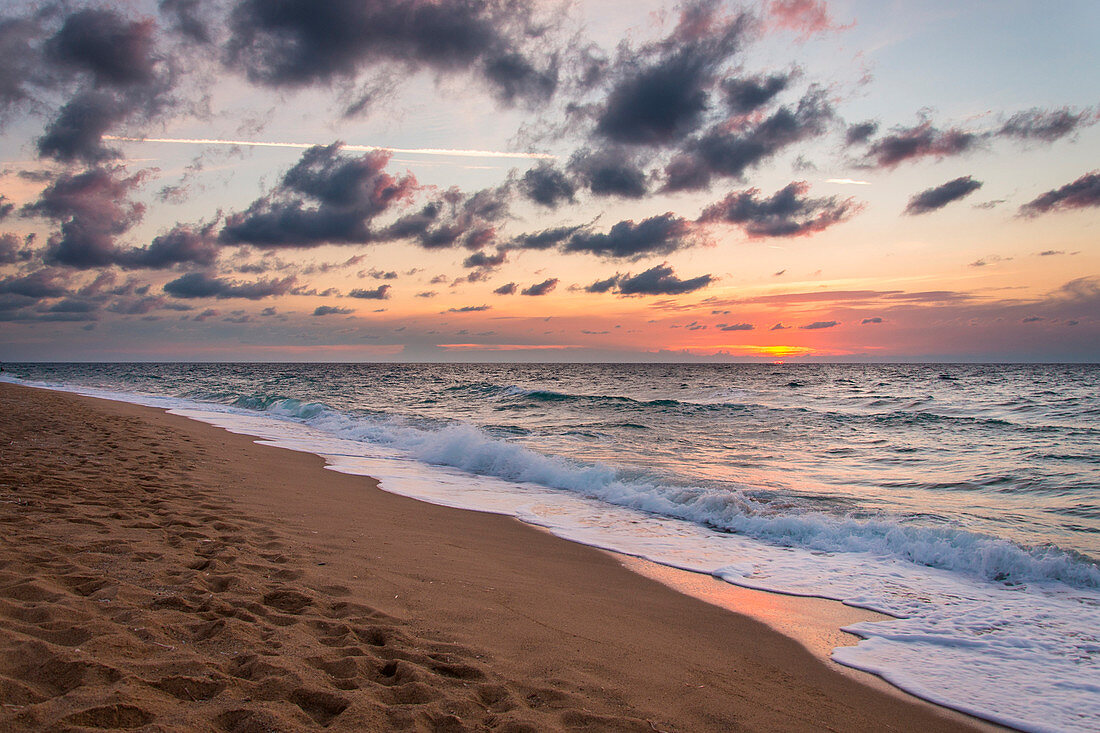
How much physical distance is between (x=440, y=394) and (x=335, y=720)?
33.7 metres

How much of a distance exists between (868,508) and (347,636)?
830cm

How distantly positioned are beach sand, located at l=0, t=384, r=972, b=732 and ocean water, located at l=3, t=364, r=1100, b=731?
40.2 inches

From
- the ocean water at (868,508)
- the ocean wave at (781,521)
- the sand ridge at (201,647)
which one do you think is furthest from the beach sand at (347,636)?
the ocean wave at (781,521)

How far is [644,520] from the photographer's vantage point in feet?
27.8

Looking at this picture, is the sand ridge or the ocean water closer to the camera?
the sand ridge

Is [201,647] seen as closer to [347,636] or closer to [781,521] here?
[347,636]

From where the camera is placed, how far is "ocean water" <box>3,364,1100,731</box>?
4324 mm

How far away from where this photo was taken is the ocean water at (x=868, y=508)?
4324mm

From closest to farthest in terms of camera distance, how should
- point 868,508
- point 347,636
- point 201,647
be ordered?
point 201,647 < point 347,636 < point 868,508

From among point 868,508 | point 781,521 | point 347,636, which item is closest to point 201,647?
point 347,636

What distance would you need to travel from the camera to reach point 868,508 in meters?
8.87

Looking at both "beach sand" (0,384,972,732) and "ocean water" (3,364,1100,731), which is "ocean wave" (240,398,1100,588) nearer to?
"ocean water" (3,364,1100,731)

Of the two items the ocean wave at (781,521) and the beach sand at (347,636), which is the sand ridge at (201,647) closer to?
the beach sand at (347,636)

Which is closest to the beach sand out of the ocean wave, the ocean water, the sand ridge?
the sand ridge
